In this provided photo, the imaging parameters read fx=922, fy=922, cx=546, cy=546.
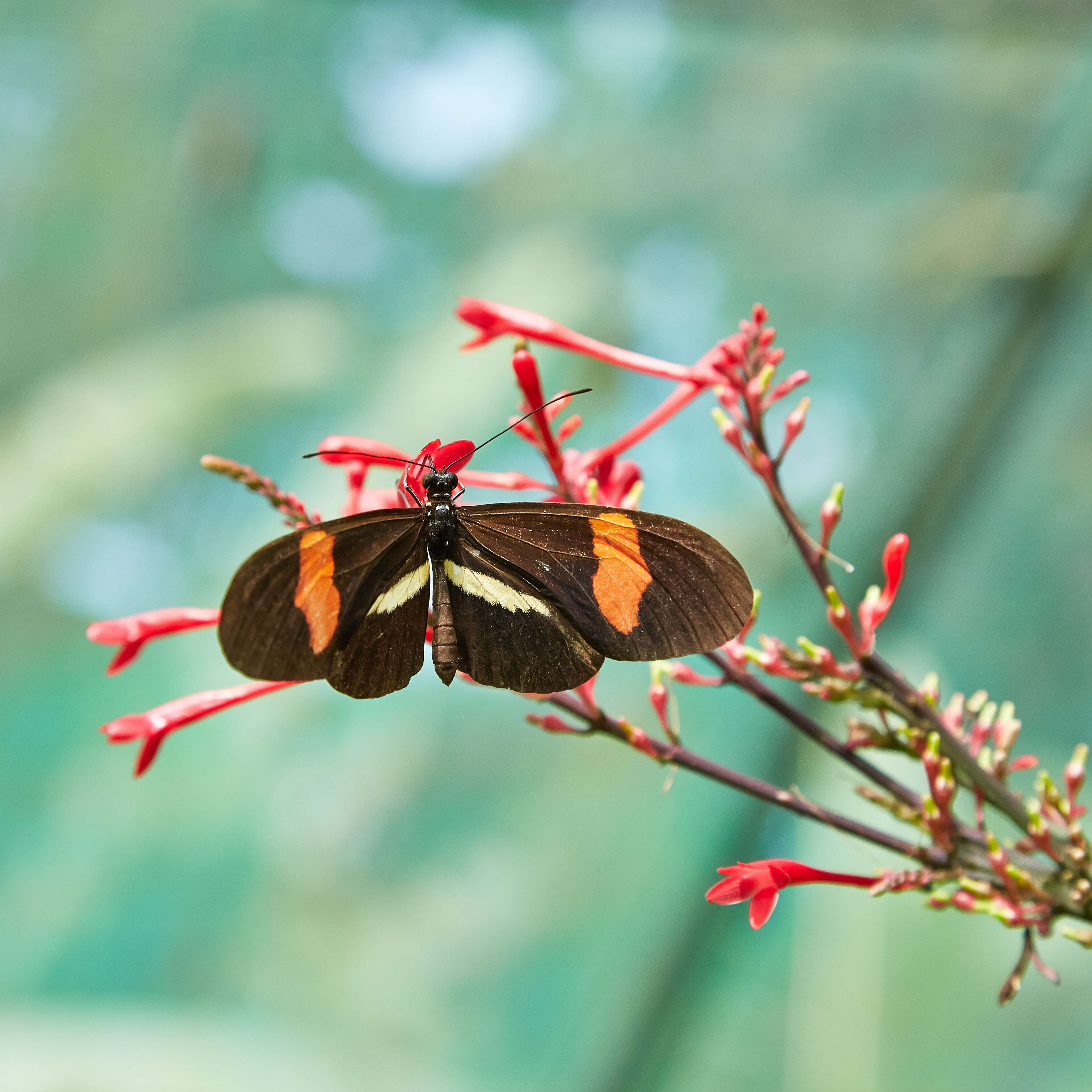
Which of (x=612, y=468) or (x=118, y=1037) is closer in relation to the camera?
(x=612, y=468)

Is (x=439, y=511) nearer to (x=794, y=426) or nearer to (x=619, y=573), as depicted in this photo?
(x=619, y=573)

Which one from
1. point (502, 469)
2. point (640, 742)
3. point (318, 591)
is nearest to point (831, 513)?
point (640, 742)

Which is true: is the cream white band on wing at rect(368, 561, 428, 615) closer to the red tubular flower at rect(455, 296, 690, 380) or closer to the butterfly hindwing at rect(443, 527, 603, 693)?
the butterfly hindwing at rect(443, 527, 603, 693)

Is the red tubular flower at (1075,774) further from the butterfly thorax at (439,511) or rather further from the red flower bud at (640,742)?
the butterfly thorax at (439,511)

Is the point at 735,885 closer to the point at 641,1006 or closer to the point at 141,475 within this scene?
the point at 141,475

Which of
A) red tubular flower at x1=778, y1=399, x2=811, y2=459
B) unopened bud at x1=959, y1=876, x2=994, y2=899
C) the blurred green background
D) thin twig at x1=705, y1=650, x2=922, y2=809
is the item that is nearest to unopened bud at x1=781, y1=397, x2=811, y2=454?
red tubular flower at x1=778, y1=399, x2=811, y2=459

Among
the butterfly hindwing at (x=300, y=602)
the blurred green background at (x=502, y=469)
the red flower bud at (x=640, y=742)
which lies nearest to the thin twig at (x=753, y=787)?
the red flower bud at (x=640, y=742)

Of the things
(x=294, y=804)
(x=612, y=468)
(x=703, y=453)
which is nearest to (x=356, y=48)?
(x=703, y=453)
